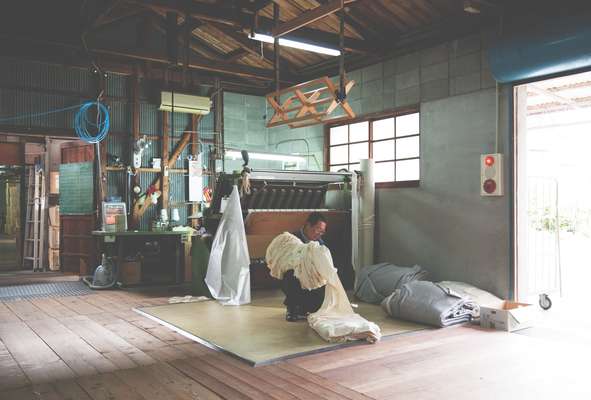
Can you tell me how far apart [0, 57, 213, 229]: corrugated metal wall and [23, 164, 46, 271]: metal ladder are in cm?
164

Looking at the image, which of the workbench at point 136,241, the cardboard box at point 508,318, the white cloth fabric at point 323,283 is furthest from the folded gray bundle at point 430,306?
the workbench at point 136,241

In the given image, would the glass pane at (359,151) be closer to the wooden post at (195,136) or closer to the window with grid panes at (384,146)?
the window with grid panes at (384,146)

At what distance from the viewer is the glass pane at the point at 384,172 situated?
7.71 metres

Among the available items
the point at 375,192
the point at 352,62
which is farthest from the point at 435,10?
the point at 375,192

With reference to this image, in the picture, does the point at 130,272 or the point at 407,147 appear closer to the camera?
the point at 407,147

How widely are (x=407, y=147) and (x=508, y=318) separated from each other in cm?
319

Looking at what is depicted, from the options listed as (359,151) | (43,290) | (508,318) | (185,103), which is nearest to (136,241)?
(43,290)

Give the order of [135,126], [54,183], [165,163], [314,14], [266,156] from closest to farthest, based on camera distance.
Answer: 1. [314,14]
2. [266,156]
3. [135,126]
4. [165,163]
5. [54,183]

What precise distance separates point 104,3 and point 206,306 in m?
4.22

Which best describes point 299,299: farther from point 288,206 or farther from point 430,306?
point 288,206

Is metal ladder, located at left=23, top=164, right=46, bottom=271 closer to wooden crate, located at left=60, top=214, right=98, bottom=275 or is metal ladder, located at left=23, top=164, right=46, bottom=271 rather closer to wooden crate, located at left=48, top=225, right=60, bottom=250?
wooden crate, located at left=48, top=225, right=60, bottom=250

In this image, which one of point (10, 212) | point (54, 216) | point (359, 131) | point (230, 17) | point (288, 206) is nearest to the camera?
point (230, 17)

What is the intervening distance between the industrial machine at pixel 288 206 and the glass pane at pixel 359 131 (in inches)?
37.3

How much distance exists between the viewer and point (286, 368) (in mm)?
3807
